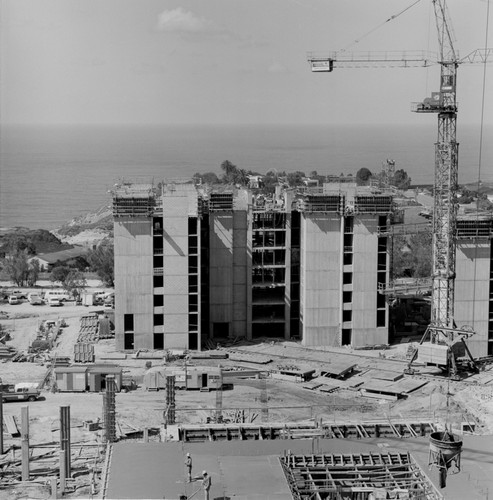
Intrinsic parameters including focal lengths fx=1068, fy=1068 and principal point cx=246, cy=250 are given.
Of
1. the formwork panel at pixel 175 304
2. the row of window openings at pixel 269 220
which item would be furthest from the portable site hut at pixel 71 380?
the row of window openings at pixel 269 220

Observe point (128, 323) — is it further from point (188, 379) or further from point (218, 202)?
point (218, 202)

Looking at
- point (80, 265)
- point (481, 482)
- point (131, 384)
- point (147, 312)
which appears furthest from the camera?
point (80, 265)

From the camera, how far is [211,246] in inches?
2267

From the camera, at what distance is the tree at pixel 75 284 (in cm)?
6938

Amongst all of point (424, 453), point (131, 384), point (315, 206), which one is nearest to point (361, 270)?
point (315, 206)

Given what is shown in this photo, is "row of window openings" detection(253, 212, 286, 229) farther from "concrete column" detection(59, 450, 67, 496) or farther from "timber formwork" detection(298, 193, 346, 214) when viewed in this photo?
"concrete column" detection(59, 450, 67, 496)

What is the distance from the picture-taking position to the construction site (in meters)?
41.8

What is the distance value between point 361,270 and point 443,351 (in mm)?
7311

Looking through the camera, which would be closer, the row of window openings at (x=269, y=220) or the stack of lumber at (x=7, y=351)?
the stack of lumber at (x=7, y=351)

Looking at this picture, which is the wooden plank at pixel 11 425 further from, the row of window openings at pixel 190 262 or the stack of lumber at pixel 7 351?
the row of window openings at pixel 190 262

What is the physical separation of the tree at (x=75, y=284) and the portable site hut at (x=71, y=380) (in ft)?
65.6

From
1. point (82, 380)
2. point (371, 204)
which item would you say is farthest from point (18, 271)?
point (371, 204)

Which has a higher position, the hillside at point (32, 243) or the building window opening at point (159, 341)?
the hillside at point (32, 243)

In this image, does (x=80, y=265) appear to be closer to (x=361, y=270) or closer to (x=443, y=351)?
(x=361, y=270)
